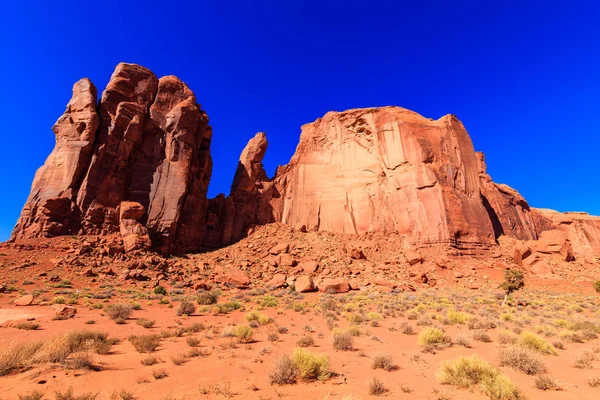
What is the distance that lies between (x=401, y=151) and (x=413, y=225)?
1128 centimetres

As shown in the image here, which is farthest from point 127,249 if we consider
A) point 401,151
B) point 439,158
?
point 439,158

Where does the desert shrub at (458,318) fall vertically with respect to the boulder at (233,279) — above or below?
below

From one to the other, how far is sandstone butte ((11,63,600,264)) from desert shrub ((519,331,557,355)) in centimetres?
2805

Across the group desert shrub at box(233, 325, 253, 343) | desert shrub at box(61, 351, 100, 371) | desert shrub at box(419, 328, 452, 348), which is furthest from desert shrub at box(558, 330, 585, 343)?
desert shrub at box(61, 351, 100, 371)

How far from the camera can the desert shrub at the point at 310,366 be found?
20.6 feet

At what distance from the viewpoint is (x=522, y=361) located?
7.14 metres

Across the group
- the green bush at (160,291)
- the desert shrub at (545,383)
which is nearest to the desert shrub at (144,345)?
the desert shrub at (545,383)

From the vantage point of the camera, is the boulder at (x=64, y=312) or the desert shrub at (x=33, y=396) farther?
the boulder at (x=64, y=312)

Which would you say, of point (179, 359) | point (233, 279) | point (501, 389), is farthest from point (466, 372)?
point (233, 279)

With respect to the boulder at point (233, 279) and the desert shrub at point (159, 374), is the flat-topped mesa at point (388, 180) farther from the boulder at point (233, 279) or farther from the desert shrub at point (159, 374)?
the desert shrub at point (159, 374)

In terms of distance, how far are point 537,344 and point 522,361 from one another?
2967mm

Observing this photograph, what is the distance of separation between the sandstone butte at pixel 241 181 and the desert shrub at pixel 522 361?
3064 cm

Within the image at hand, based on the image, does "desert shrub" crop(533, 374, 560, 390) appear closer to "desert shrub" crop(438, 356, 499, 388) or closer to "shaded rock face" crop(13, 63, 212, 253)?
"desert shrub" crop(438, 356, 499, 388)

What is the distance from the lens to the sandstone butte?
33.9 meters
